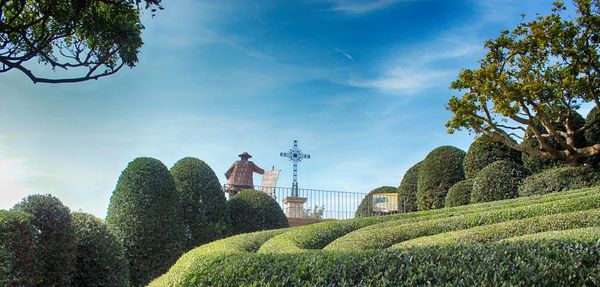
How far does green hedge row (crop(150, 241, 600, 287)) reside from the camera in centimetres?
397

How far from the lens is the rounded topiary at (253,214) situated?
12.5m

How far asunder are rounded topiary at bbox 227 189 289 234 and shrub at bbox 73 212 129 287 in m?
4.22

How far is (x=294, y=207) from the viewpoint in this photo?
18.6m

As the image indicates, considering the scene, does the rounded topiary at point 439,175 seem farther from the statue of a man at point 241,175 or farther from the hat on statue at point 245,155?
the hat on statue at point 245,155

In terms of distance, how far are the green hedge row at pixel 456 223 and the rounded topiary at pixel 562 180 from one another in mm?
4406

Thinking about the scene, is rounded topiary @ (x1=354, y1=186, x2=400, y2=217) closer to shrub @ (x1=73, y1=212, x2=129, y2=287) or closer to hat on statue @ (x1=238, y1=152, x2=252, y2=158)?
hat on statue @ (x1=238, y1=152, x2=252, y2=158)

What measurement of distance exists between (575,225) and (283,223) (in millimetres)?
7155

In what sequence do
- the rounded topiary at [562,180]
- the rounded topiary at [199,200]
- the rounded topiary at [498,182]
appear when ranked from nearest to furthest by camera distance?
the rounded topiary at [199,200], the rounded topiary at [562,180], the rounded topiary at [498,182]

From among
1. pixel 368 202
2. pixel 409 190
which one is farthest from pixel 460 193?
pixel 368 202

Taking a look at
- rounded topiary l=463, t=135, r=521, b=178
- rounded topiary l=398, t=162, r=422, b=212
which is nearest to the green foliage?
rounded topiary l=463, t=135, r=521, b=178

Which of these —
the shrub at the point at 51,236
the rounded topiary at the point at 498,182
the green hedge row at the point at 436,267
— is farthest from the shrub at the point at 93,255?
the rounded topiary at the point at 498,182

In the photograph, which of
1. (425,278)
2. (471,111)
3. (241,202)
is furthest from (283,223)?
(425,278)

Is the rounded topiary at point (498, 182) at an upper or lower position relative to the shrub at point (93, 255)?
upper

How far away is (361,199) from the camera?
21297 millimetres
